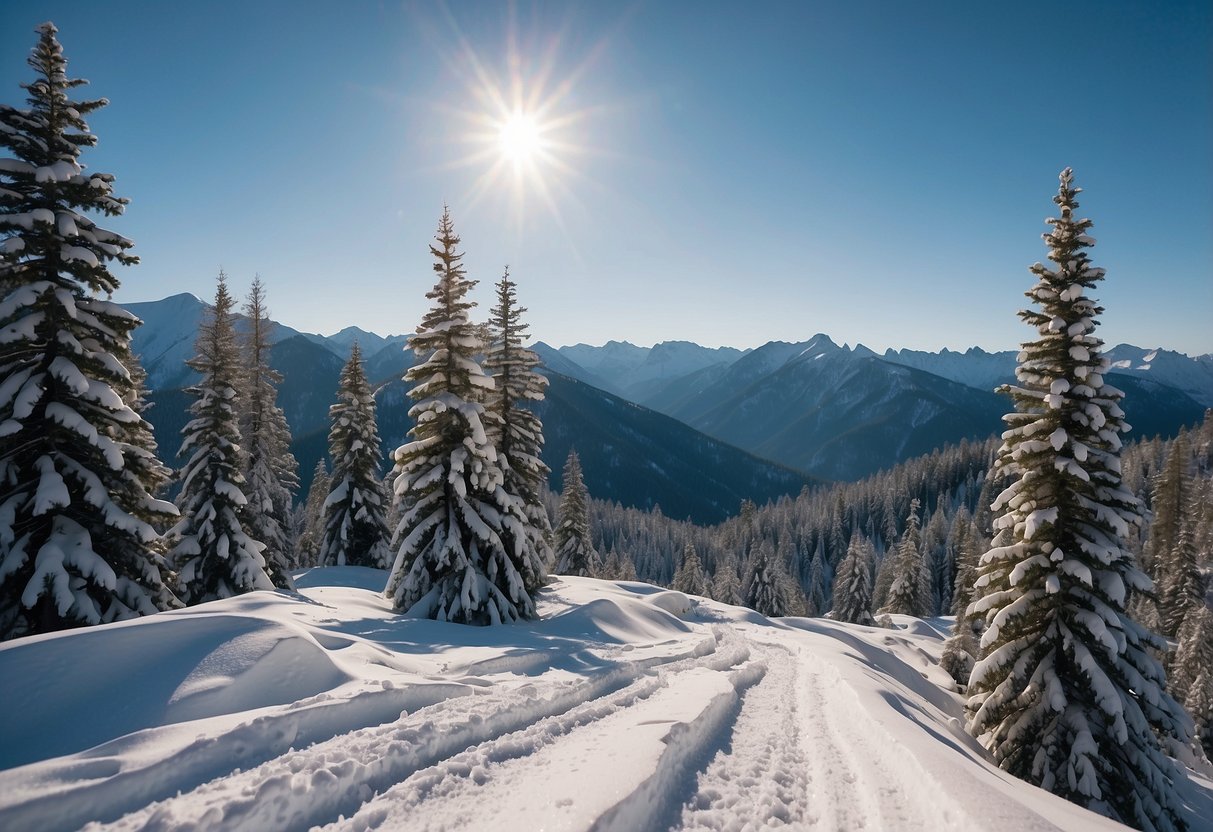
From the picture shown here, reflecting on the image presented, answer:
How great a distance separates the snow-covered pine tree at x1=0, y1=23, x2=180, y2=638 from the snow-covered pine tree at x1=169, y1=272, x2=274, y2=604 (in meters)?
6.89

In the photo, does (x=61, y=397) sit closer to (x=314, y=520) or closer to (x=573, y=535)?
(x=573, y=535)

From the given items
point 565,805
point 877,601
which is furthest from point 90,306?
point 877,601

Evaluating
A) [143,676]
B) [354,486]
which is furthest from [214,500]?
[143,676]

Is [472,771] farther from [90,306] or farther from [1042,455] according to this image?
[1042,455]

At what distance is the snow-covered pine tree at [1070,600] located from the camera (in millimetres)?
12164

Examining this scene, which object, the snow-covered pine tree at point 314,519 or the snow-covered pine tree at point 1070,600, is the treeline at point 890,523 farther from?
the snow-covered pine tree at point 1070,600

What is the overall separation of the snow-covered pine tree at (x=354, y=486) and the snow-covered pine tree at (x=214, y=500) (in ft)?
28.8

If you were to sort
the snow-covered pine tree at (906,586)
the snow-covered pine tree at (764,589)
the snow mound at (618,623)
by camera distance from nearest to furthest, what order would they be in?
1. the snow mound at (618,623)
2. the snow-covered pine tree at (764,589)
3. the snow-covered pine tree at (906,586)

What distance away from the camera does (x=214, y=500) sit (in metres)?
19.0

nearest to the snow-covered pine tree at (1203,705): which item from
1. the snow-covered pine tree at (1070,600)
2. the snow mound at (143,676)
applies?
the snow-covered pine tree at (1070,600)

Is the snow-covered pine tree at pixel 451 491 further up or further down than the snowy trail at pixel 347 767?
further up

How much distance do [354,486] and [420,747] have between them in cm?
2636

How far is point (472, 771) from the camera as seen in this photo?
5797 millimetres

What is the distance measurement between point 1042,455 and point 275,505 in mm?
30880
